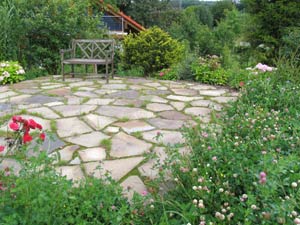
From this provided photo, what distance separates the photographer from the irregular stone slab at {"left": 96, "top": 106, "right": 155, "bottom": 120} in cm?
335

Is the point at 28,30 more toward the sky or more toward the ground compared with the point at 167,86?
more toward the sky

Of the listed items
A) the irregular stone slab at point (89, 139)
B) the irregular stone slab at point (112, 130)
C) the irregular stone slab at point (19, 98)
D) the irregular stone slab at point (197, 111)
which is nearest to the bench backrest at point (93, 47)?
the irregular stone slab at point (19, 98)

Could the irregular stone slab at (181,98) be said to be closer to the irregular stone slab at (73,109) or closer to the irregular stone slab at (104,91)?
the irregular stone slab at (104,91)

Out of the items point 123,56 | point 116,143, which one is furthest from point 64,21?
point 116,143

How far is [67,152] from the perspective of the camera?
241 cm

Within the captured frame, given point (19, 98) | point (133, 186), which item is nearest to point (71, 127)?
point (133, 186)

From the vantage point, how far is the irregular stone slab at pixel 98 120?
3.02 metres

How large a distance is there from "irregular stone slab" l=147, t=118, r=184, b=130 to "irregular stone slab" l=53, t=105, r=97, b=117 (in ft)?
2.53

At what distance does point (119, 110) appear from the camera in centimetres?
357

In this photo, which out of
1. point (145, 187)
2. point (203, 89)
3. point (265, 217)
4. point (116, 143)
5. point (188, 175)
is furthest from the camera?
point (203, 89)

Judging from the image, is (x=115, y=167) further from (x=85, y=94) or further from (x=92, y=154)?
(x=85, y=94)

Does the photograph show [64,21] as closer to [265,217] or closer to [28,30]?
[28,30]

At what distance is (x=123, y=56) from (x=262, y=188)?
551cm

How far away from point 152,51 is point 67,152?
156 inches
